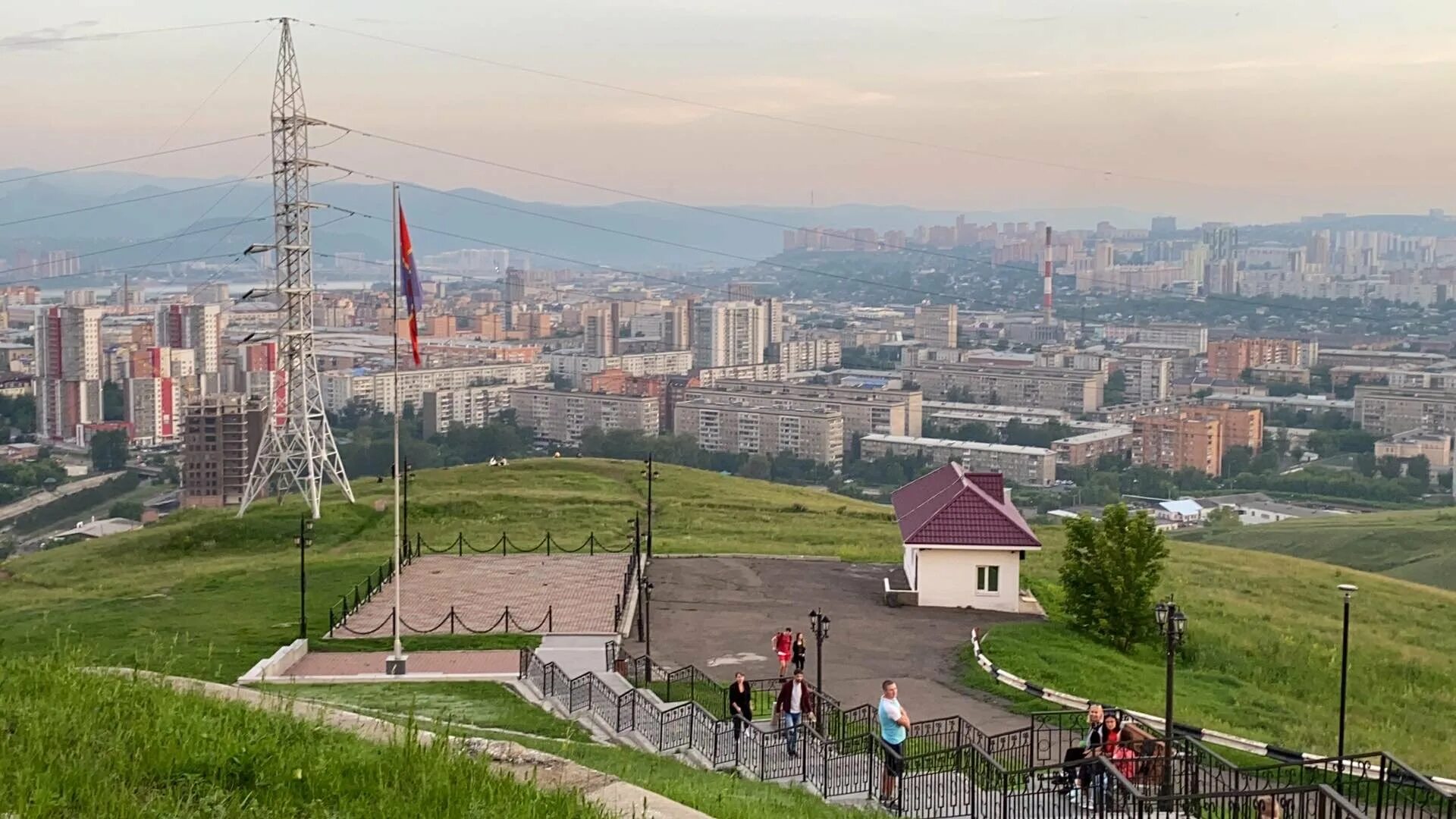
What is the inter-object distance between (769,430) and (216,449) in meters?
59.0

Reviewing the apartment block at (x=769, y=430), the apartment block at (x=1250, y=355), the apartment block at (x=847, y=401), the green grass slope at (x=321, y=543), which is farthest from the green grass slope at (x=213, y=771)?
the apartment block at (x=1250, y=355)

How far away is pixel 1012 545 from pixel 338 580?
14313 millimetres

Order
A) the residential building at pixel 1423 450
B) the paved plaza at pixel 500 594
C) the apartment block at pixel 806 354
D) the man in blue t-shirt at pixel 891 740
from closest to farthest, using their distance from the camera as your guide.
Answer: the man in blue t-shirt at pixel 891 740, the paved plaza at pixel 500 594, the residential building at pixel 1423 450, the apartment block at pixel 806 354

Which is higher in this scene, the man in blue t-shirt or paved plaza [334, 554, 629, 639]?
the man in blue t-shirt

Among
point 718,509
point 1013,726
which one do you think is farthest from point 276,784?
point 718,509

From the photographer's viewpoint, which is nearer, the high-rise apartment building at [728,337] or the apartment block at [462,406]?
the apartment block at [462,406]

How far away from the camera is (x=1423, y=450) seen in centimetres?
11944

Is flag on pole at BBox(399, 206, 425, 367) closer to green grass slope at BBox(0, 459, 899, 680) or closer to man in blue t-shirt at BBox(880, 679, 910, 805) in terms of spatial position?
green grass slope at BBox(0, 459, 899, 680)

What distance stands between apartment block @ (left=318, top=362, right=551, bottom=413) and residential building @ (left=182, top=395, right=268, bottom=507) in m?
48.7

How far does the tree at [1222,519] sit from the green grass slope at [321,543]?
3223cm

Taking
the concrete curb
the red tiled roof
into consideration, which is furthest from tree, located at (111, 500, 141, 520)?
the concrete curb

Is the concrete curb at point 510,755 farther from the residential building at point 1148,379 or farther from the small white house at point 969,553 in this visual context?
the residential building at point 1148,379

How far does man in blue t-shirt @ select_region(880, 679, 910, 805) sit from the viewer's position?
1409cm

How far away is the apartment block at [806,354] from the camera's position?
18138cm
